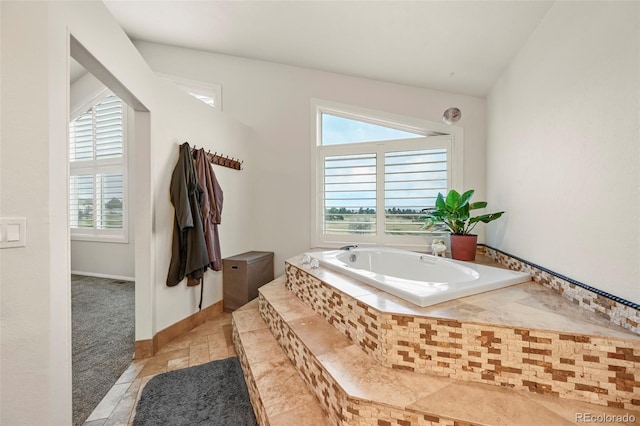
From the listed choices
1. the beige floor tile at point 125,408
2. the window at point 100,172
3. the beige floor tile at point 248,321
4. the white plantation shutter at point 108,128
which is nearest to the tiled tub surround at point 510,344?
the beige floor tile at point 248,321

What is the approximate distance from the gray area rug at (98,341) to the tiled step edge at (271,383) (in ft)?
2.73

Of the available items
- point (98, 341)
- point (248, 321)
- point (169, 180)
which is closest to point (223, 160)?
point (169, 180)

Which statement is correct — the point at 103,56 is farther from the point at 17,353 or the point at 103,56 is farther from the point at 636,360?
the point at 636,360

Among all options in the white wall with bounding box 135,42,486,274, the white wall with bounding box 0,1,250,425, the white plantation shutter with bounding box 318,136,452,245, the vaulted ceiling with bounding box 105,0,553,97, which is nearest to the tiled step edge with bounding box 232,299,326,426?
the white wall with bounding box 0,1,250,425

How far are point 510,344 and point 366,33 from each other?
95.8 inches

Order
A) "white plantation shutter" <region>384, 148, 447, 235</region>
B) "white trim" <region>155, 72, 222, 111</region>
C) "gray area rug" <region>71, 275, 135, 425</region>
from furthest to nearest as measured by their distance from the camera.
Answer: "white trim" <region>155, 72, 222, 111</region>, "white plantation shutter" <region>384, 148, 447, 235</region>, "gray area rug" <region>71, 275, 135, 425</region>

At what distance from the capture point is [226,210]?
2.77m

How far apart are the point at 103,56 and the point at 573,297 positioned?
114 inches

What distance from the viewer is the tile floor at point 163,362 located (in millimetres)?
1346

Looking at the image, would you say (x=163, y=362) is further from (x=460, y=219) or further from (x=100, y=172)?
(x=100, y=172)

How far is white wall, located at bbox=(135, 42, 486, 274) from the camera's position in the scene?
10.2 feet

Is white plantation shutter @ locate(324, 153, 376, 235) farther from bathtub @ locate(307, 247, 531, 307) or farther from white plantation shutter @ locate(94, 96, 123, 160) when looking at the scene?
white plantation shutter @ locate(94, 96, 123, 160)

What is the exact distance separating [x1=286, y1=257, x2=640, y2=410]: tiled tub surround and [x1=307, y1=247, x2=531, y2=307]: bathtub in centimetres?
6

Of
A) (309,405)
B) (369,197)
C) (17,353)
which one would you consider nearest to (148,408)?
(17,353)
